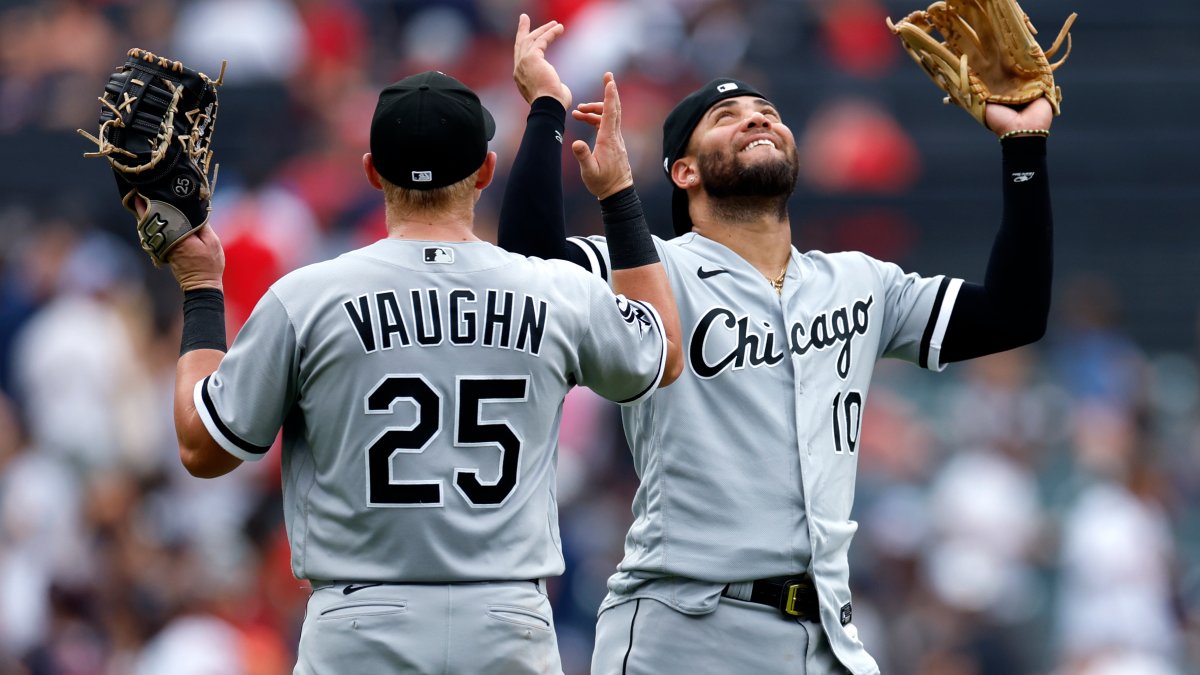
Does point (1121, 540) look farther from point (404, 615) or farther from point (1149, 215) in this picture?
point (404, 615)

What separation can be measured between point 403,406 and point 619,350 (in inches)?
19.4

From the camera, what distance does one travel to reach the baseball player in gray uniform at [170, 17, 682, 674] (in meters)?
3.68

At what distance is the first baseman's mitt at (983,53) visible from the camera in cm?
465

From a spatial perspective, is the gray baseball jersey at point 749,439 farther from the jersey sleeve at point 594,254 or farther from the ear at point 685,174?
the ear at point 685,174

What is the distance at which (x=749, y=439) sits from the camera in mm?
4410

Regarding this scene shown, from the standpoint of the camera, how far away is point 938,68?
4789 mm

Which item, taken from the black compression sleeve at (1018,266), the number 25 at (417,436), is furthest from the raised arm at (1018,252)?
the number 25 at (417,436)

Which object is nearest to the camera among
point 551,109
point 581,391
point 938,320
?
point 551,109

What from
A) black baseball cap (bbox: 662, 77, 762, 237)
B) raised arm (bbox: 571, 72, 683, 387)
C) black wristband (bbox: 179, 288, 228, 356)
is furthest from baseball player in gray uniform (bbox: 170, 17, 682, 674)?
black baseball cap (bbox: 662, 77, 762, 237)

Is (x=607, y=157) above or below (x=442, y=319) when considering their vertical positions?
above

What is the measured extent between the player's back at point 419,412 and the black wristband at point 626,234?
1.37ft

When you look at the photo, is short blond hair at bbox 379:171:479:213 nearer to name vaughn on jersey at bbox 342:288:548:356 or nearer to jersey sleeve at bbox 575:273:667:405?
name vaughn on jersey at bbox 342:288:548:356

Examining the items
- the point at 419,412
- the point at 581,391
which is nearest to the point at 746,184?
the point at 419,412

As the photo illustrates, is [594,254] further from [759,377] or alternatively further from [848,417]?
[848,417]
